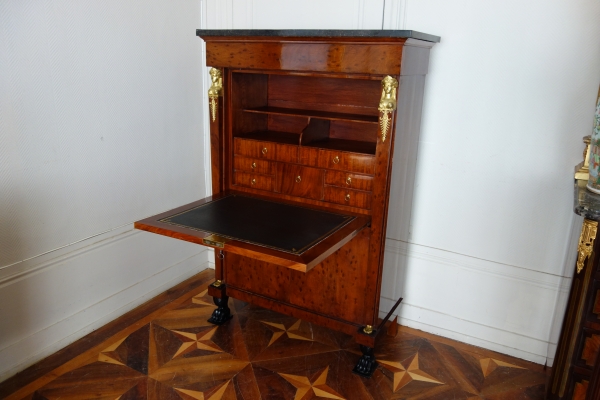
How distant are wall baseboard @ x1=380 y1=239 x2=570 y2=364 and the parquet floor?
8cm

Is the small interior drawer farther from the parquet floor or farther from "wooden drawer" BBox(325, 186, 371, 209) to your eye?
the parquet floor

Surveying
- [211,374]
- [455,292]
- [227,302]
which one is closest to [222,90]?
[227,302]

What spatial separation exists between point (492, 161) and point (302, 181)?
941 mm

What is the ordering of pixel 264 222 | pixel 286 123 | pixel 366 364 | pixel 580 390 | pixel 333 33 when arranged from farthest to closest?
1. pixel 286 123
2. pixel 366 364
3. pixel 264 222
4. pixel 333 33
5. pixel 580 390

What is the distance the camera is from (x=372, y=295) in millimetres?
2205

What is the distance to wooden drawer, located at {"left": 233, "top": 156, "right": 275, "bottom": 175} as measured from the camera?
7.72ft

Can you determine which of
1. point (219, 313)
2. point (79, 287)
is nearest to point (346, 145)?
point (219, 313)

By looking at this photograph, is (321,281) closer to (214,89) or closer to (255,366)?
(255,366)

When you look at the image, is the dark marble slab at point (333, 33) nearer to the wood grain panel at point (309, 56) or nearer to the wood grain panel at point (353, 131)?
the wood grain panel at point (309, 56)

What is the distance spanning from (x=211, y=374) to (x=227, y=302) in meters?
0.54

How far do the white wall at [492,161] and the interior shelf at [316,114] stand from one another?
37 centimetres

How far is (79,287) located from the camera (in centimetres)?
248

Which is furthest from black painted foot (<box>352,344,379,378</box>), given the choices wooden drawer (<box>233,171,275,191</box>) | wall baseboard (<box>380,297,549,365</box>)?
wooden drawer (<box>233,171,275,191</box>)

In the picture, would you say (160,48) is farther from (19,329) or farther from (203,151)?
(19,329)
